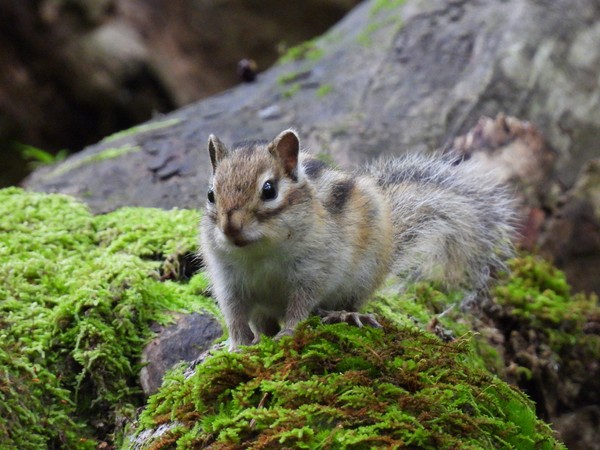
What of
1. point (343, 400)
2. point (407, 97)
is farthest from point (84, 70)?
point (343, 400)

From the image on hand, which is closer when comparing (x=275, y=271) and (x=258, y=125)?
(x=275, y=271)

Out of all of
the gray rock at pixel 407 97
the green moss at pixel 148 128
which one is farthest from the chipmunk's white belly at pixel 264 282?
the green moss at pixel 148 128

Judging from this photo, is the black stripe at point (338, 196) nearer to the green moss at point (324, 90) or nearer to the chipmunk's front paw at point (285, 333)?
the chipmunk's front paw at point (285, 333)

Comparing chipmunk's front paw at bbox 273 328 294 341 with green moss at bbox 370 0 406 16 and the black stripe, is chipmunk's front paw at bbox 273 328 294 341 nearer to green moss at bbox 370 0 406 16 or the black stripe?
the black stripe

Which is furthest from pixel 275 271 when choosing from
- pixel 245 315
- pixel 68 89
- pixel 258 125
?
pixel 68 89

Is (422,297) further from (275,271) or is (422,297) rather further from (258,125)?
(258,125)

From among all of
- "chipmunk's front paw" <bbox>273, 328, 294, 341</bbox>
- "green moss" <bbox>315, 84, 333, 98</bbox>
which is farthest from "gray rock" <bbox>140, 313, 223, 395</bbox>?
"green moss" <bbox>315, 84, 333, 98</bbox>

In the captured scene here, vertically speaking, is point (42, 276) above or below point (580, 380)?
above
